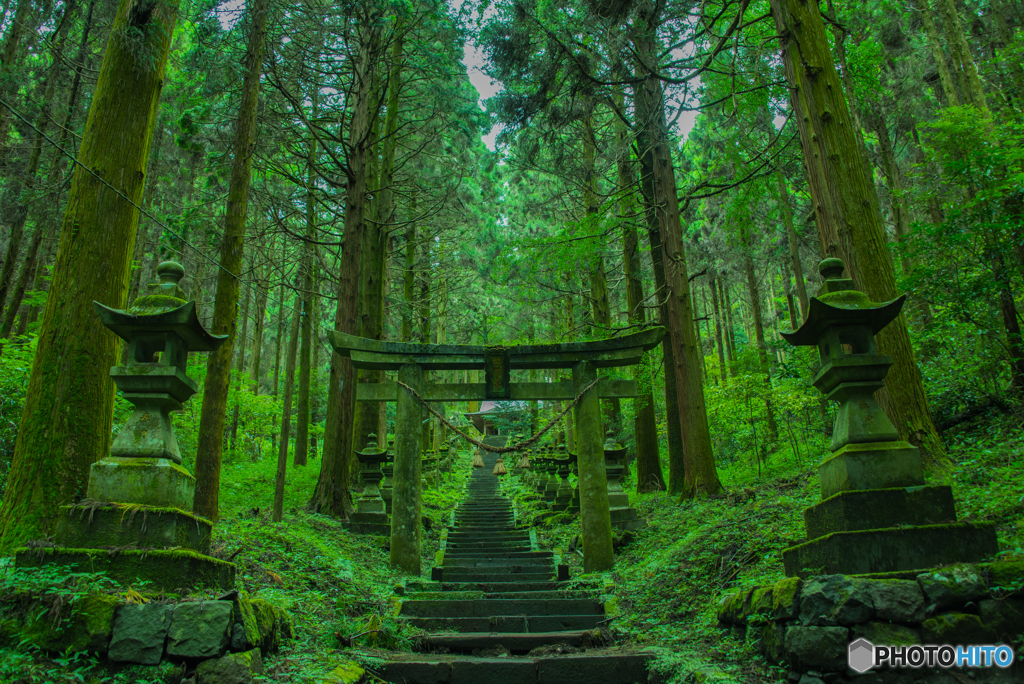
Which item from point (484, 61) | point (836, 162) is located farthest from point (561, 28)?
point (836, 162)

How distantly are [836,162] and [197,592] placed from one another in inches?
260

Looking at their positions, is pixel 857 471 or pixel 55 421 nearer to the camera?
pixel 857 471

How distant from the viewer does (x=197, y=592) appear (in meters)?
3.61

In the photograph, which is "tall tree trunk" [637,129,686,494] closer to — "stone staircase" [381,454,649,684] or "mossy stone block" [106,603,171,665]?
"stone staircase" [381,454,649,684]

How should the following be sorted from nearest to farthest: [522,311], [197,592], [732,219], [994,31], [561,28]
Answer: [197,592], [561,28], [732,219], [994,31], [522,311]

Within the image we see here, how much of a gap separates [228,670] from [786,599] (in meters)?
3.37

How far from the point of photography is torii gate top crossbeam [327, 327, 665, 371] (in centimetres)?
798

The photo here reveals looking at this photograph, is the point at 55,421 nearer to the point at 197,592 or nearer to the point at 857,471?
the point at 197,592

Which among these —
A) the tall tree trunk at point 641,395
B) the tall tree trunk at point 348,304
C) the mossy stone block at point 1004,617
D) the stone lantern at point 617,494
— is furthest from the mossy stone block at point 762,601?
the tall tree trunk at point 348,304

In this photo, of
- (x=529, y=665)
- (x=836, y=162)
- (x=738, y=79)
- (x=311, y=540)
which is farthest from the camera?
(x=738, y=79)

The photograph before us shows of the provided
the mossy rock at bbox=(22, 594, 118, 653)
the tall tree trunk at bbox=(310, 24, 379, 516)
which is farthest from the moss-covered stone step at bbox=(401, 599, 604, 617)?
the tall tree trunk at bbox=(310, 24, 379, 516)

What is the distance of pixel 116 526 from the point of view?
3.60 metres

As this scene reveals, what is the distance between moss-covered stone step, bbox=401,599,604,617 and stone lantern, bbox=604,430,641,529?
9.16 feet

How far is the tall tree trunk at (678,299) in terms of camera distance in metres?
9.12
